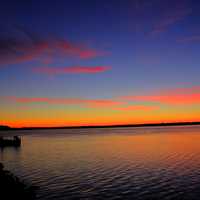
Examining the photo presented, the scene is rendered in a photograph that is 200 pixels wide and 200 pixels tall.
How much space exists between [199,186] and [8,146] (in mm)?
85184

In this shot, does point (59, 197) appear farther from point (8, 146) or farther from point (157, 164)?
point (8, 146)

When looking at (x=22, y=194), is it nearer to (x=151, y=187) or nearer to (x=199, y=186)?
(x=151, y=187)

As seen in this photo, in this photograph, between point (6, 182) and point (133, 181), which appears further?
point (133, 181)

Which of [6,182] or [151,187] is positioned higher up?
[6,182]

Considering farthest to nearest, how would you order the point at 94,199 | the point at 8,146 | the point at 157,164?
1. the point at 8,146
2. the point at 157,164
3. the point at 94,199

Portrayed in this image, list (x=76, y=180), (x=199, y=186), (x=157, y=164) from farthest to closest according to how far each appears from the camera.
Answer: (x=157, y=164) < (x=76, y=180) < (x=199, y=186)

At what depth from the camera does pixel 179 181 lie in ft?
102

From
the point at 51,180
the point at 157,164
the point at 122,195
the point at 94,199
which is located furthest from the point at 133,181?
the point at 157,164

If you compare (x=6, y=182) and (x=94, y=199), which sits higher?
(x=6, y=182)

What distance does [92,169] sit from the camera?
41.3m

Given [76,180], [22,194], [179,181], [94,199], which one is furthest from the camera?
[76,180]

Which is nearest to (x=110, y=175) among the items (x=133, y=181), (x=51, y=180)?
(x=133, y=181)

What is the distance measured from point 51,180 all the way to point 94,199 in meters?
10.3

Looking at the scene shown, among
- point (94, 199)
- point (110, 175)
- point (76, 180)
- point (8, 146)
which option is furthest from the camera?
point (8, 146)
